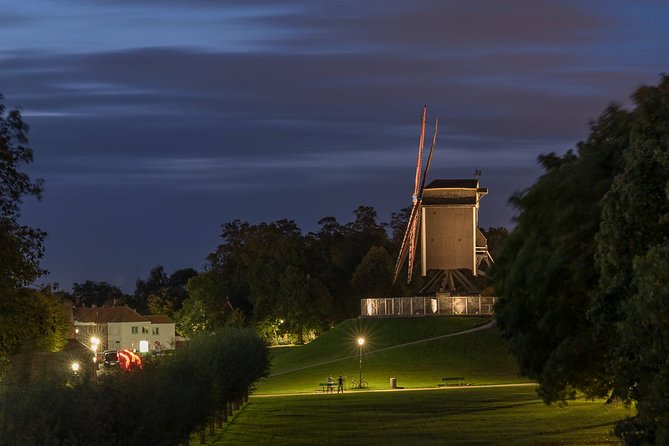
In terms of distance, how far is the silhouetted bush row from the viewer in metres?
21.1

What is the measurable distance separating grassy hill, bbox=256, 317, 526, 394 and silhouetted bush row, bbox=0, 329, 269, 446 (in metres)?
42.7

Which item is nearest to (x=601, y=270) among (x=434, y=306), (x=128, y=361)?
(x=128, y=361)

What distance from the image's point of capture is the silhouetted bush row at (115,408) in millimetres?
21094

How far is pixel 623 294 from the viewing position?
2369 centimetres

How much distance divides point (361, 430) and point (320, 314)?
9369cm

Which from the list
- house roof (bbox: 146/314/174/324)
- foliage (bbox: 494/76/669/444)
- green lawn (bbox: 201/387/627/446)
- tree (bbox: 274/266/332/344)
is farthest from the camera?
house roof (bbox: 146/314/174/324)

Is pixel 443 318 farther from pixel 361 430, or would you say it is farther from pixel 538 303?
pixel 538 303

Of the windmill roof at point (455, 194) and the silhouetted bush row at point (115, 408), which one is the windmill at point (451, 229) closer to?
the windmill roof at point (455, 194)

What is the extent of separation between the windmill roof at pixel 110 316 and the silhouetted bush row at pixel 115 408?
485ft

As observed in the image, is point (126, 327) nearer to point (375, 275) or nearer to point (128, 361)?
point (375, 275)

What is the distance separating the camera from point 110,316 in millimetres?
187625

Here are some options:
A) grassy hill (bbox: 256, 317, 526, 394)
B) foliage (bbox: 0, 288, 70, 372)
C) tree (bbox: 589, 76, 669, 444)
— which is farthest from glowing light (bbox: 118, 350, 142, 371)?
grassy hill (bbox: 256, 317, 526, 394)

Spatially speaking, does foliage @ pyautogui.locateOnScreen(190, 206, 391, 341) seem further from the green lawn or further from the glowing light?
the glowing light

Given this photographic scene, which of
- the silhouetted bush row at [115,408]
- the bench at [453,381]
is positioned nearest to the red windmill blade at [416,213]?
the bench at [453,381]
